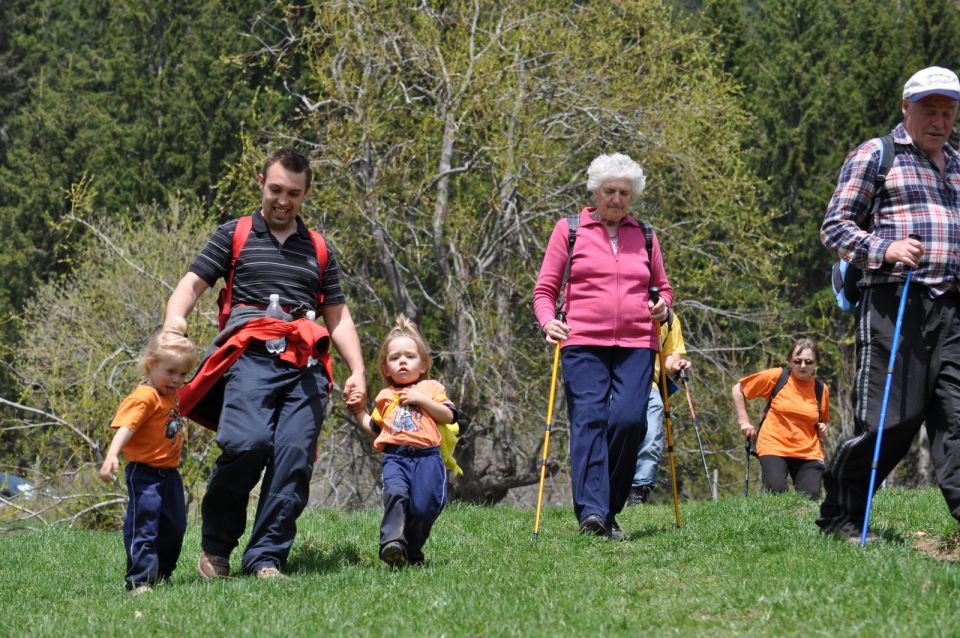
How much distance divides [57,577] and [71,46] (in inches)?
1522

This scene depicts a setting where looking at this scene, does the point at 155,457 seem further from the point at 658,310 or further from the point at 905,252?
the point at 905,252

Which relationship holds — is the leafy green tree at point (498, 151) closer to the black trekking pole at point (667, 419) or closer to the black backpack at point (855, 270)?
the black trekking pole at point (667, 419)

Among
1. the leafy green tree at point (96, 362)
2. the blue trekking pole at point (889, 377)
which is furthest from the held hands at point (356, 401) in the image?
the leafy green tree at point (96, 362)

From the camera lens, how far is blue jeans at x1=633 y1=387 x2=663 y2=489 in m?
10.4

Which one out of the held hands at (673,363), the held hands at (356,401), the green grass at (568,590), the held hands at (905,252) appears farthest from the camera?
the held hands at (673,363)

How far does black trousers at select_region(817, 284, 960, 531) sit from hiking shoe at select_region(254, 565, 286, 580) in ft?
10.2

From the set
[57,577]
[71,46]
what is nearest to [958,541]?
[57,577]

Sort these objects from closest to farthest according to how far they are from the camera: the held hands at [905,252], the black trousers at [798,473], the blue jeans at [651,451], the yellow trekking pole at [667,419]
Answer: the held hands at [905,252]
the yellow trekking pole at [667,419]
the blue jeans at [651,451]
the black trousers at [798,473]

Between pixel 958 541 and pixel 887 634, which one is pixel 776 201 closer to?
pixel 958 541

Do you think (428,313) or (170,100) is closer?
(428,313)

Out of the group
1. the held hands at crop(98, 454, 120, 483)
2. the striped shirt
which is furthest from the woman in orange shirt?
the held hands at crop(98, 454, 120, 483)

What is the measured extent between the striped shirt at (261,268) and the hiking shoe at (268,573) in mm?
1397

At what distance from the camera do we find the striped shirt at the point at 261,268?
Result: 652 centimetres

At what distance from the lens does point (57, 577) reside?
790 cm
